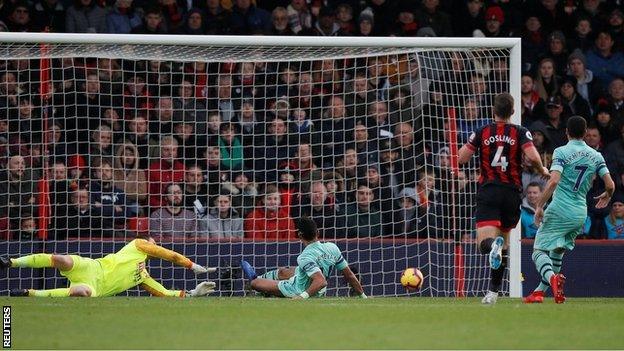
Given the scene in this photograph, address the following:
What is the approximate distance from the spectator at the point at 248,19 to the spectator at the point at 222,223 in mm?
3304

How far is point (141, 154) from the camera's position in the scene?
57.7 ft

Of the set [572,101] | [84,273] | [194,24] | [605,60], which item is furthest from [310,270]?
[605,60]

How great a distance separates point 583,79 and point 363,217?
16.7 feet

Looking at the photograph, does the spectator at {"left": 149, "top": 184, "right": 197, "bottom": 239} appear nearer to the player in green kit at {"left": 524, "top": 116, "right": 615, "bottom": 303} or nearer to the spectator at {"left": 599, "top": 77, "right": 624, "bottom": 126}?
the player in green kit at {"left": 524, "top": 116, "right": 615, "bottom": 303}

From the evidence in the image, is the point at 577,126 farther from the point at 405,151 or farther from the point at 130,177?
the point at 130,177

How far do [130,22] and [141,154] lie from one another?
273 cm

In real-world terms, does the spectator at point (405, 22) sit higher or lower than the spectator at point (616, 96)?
higher

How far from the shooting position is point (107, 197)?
17.2 metres

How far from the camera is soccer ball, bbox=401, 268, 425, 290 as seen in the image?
51.8 feet

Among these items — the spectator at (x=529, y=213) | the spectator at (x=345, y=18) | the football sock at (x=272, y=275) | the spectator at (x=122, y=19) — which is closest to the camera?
the football sock at (x=272, y=275)

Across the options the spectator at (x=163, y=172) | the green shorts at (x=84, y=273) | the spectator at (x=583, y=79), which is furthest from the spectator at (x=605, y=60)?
the green shorts at (x=84, y=273)

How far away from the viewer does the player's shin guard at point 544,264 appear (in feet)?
44.1

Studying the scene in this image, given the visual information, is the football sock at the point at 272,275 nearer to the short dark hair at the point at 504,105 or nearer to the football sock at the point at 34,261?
the football sock at the point at 34,261

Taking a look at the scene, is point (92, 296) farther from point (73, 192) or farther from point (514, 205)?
point (514, 205)
